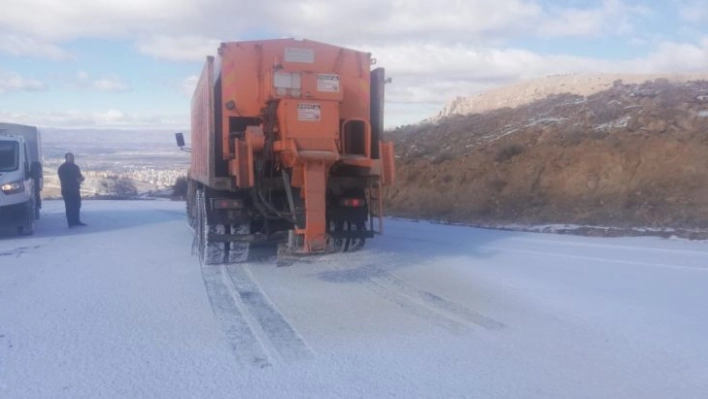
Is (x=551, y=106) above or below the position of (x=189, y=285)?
above

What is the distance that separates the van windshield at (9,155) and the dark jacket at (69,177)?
164cm

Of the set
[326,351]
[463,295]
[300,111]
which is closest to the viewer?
[326,351]

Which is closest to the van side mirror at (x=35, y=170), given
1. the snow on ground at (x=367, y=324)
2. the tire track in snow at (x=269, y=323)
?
the snow on ground at (x=367, y=324)

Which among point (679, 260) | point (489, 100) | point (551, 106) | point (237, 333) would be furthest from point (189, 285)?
point (489, 100)

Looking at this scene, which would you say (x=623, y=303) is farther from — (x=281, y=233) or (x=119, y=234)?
(x=119, y=234)

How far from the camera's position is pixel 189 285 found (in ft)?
34.2

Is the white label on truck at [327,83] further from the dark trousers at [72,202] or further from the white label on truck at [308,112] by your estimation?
the dark trousers at [72,202]

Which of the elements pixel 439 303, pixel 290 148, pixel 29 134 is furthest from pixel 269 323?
pixel 29 134

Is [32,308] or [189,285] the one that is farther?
[189,285]

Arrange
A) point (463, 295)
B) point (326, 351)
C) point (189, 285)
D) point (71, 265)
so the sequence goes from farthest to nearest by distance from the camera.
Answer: point (71, 265)
point (189, 285)
point (463, 295)
point (326, 351)

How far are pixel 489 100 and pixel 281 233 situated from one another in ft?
165

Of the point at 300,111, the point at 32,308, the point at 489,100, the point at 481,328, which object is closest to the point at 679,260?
A: the point at 481,328

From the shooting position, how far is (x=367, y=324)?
26.3 feet

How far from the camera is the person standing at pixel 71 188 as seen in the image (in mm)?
19484
